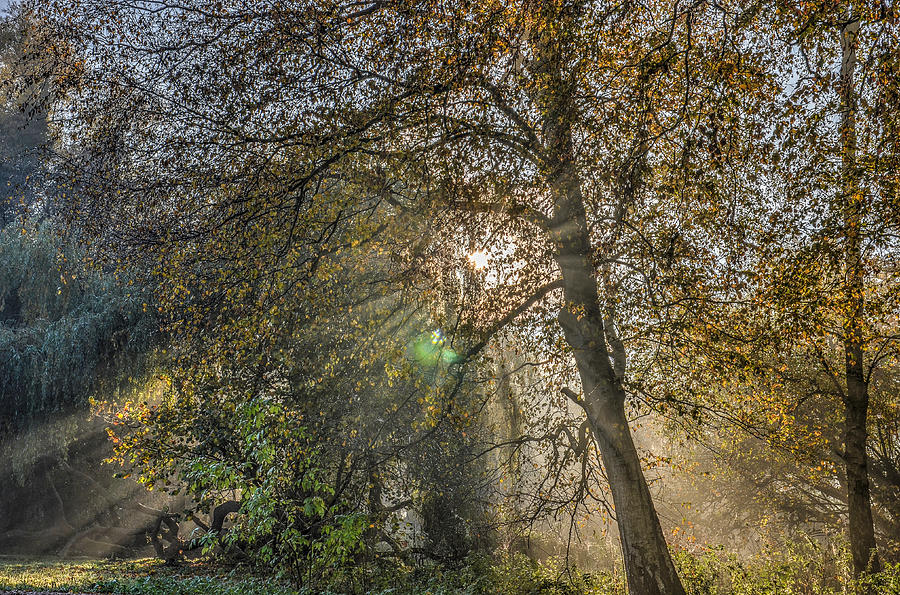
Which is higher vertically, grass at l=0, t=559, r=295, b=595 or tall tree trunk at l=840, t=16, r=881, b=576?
tall tree trunk at l=840, t=16, r=881, b=576

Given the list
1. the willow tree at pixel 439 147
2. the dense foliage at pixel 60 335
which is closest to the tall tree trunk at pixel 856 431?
the willow tree at pixel 439 147

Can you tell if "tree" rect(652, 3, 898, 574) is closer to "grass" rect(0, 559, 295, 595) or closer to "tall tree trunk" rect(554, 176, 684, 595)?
"tall tree trunk" rect(554, 176, 684, 595)

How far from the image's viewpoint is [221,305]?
793cm

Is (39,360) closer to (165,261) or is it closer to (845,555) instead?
(165,261)

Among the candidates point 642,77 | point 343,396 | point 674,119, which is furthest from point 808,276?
point 343,396

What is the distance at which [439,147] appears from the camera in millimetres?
Result: 6328

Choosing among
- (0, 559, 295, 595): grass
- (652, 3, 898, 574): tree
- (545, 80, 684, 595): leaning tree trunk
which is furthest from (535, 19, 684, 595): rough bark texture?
(0, 559, 295, 595): grass

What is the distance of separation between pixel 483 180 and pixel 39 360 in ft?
48.0

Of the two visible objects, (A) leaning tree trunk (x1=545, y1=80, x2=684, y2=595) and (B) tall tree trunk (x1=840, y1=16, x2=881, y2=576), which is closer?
(B) tall tree trunk (x1=840, y1=16, x2=881, y2=576)

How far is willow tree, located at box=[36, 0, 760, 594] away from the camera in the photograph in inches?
239

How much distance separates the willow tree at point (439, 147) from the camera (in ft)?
19.9

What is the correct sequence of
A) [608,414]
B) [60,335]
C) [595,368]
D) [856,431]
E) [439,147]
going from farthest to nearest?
[60,335], [856,431], [595,368], [608,414], [439,147]

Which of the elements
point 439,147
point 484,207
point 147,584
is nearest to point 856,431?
point 484,207

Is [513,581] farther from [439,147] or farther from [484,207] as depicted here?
[439,147]
